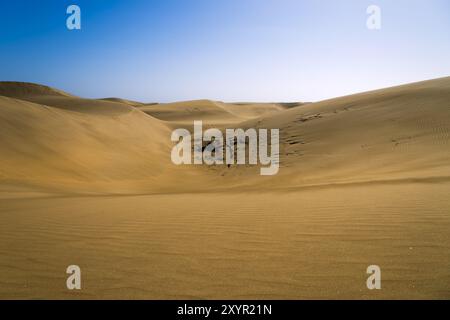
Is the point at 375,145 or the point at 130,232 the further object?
the point at 375,145

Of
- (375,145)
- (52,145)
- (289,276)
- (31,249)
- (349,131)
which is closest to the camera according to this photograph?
(289,276)

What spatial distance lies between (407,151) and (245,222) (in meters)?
7.94

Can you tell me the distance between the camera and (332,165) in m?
10.8

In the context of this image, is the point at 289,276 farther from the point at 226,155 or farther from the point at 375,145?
the point at 226,155

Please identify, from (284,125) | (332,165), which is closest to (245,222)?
(332,165)

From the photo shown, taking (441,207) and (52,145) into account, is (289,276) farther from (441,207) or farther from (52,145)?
(52,145)

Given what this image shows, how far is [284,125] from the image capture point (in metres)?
21.8

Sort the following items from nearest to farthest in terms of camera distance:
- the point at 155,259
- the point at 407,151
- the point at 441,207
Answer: the point at 155,259, the point at 441,207, the point at 407,151

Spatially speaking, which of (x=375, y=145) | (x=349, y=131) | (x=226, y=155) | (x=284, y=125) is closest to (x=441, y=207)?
(x=375, y=145)

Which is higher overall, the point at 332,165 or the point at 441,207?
the point at 332,165

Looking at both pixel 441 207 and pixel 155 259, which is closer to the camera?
pixel 155 259
